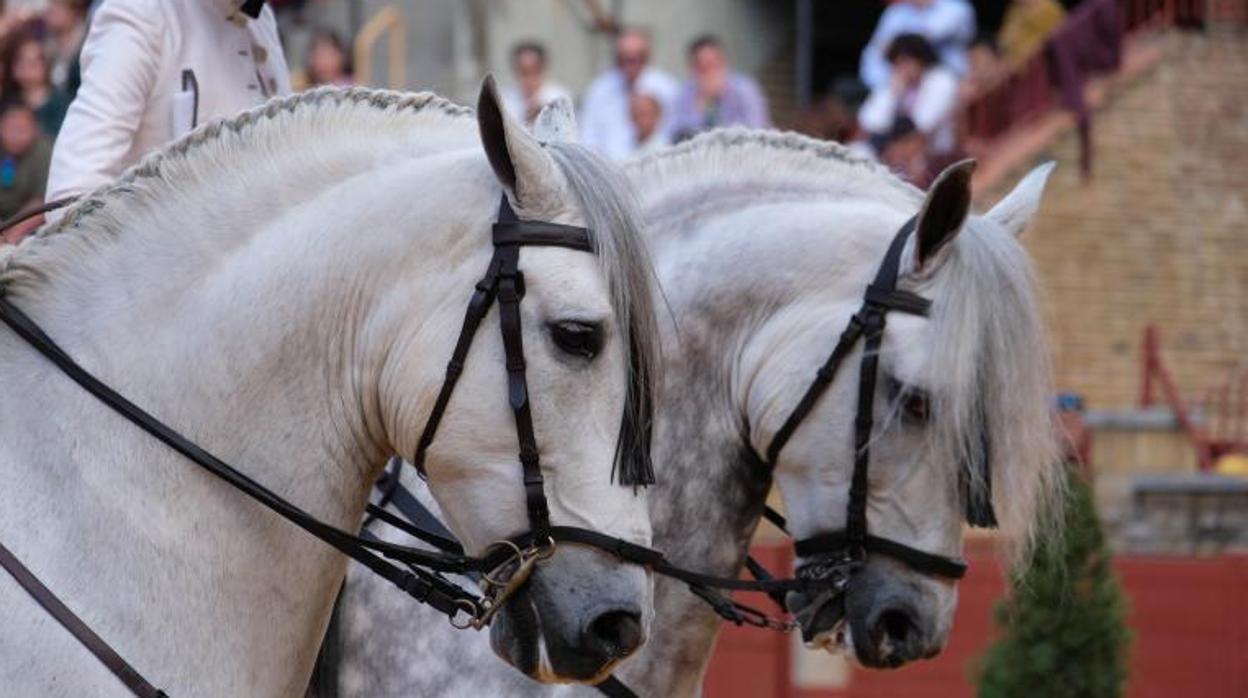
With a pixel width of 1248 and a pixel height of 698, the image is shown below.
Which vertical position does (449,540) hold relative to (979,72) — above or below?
below

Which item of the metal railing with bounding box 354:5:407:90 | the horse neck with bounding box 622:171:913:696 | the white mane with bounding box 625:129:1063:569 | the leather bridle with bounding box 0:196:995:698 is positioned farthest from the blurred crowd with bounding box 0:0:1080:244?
the leather bridle with bounding box 0:196:995:698

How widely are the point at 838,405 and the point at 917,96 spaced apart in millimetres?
9289

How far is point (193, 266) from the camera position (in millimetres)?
4035

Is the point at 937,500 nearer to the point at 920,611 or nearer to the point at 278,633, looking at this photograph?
the point at 920,611

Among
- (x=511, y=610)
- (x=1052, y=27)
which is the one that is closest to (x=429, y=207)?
(x=511, y=610)

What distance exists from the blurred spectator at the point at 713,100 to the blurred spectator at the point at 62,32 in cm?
340

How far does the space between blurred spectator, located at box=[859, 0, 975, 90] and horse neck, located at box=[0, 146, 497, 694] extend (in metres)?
10.8

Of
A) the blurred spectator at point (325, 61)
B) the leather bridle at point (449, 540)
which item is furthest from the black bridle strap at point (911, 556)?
the blurred spectator at point (325, 61)

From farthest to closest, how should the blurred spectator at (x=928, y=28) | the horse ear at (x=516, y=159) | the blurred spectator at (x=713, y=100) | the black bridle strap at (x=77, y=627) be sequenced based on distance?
the blurred spectator at (x=928, y=28) < the blurred spectator at (x=713, y=100) < the horse ear at (x=516, y=159) < the black bridle strap at (x=77, y=627)

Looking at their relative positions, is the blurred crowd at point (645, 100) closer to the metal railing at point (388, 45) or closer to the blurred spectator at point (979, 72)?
the blurred spectator at point (979, 72)

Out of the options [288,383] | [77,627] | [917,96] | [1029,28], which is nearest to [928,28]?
[917,96]

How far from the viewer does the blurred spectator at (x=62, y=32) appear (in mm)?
13773

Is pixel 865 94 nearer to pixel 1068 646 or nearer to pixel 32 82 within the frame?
pixel 32 82

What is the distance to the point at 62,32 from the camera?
15000mm
